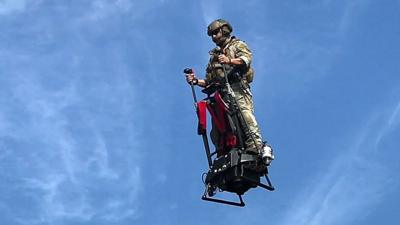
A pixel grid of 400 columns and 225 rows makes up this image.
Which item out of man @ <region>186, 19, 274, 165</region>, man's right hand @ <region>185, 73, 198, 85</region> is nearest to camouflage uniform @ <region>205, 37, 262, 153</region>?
man @ <region>186, 19, 274, 165</region>

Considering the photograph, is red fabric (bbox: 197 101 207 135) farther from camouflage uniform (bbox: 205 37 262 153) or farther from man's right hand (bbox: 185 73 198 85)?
man's right hand (bbox: 185 73 198 85)

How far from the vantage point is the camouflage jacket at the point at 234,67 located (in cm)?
3203

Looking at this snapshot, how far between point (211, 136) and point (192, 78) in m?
2.00

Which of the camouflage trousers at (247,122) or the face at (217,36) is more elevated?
the face at (217,36)

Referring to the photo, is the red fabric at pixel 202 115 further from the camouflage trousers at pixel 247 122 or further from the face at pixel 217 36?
the face at pixel 217 36

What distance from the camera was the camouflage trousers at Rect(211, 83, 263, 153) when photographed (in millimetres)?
31078

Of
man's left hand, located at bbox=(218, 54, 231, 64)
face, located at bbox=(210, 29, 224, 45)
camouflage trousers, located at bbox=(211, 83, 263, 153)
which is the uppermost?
face, located at bbox=(210, 29, 224, 45)

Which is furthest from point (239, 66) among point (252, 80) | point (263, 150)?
point (263, 150)

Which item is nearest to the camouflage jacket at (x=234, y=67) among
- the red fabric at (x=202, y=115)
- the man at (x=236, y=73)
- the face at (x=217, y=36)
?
the man at (x=236, y=73)

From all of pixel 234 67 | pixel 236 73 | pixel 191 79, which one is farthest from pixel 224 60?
pixel 191 79

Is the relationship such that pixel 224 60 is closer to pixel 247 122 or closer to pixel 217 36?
pixel 217 36

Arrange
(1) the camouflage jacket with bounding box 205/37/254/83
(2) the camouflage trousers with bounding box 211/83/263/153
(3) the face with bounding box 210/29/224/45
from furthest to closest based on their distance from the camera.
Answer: (3) the face with bounding box 210/29/224/45, (1) the camouflage jacket with bounding box 205/37/254/83, (2) the camouflage trousers with bounding box 211/83/263/153

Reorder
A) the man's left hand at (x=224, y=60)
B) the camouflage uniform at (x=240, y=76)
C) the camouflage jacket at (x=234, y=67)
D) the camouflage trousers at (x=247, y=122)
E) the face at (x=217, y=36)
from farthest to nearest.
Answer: the face at (x=217, y=36), the camouflage jacket at (x=234, y=67), the man's left hand at (x=224, y=60), the camouflage uniform at (x=240, y=76), the camouflage trousers at (x=247, y=122)

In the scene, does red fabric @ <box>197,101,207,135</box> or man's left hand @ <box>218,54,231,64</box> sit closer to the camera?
man's left hand @ <box>218,54,231,64</box>
